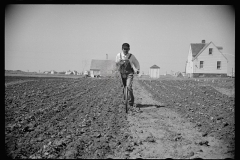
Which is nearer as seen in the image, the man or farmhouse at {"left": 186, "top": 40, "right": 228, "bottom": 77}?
the man

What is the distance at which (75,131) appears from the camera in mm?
4746

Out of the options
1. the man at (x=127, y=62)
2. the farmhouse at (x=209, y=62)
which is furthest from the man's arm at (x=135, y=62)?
the farmhouse at (x=209, y=62)

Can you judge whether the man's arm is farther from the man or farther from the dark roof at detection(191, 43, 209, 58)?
the dark roof at detection(191, 43, 209, 58)

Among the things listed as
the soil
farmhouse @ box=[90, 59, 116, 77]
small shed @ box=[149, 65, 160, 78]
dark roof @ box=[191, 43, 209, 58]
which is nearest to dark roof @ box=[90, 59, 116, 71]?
farmhouse @ box=[90, 59, 116, 77]

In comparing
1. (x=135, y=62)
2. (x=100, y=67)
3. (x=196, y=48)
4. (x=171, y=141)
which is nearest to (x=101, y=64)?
(x=100, y=67)

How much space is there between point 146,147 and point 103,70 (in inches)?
2619

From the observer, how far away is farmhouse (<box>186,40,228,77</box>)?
3306 cm

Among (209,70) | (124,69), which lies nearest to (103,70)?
(209,70)

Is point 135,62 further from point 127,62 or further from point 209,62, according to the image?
point 209,62

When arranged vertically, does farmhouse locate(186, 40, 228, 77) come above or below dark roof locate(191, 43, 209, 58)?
below

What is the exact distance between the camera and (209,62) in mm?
33750

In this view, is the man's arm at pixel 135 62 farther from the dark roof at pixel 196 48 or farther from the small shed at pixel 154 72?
the small shed at pixel 154 72
